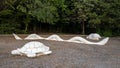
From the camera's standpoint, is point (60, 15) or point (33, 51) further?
point (60, 15)

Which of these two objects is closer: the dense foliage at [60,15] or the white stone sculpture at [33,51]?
the white stone sculpture at [33,51]

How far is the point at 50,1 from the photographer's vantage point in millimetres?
16375

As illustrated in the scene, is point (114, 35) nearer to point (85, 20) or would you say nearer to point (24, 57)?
point (85, 20)

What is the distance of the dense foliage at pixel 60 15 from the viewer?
15406 mm

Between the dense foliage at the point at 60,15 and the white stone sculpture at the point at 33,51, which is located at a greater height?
the dense foliage at the point at 60,15

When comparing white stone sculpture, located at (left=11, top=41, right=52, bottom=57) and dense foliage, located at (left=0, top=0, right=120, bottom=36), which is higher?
dense foliage, located at (left=0, top=0, right=120, bottom=36)

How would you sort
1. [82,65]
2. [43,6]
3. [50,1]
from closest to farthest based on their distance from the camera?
[82,65]
[43,6]
[50,1]

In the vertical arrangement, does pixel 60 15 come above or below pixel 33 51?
above

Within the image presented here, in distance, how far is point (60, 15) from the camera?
690 inches

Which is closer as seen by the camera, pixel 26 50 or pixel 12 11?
pixel 26 50

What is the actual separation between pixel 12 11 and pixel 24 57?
32.3 ft

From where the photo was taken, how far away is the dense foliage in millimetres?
15406

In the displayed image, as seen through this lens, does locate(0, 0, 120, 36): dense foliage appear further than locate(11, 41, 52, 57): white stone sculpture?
Yes

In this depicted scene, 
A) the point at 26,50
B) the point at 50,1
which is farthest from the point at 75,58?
the point at 50,1
